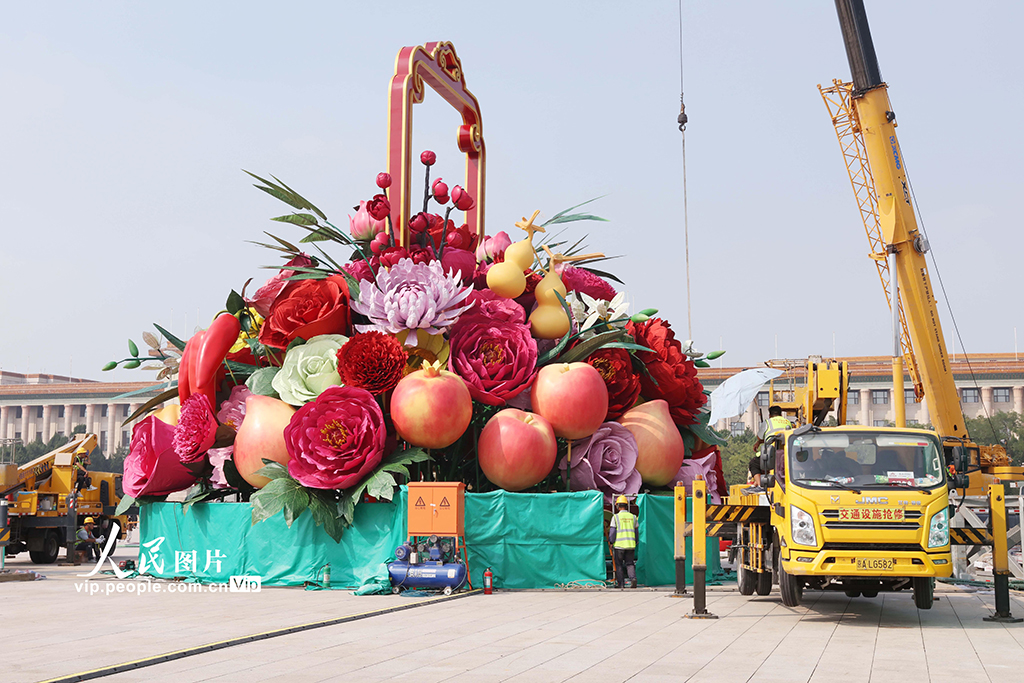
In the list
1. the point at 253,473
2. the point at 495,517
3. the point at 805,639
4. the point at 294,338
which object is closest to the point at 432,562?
the point at 495,517

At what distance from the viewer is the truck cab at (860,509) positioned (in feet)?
41.1

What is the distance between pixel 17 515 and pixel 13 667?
20.4 m

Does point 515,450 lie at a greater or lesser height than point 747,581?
greater

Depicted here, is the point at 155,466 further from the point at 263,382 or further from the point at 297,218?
the point at 297,218

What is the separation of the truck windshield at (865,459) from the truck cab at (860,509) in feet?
0.04

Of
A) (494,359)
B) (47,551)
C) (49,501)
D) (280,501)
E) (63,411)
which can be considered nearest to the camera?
(280,501)

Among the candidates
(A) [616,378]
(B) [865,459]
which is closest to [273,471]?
(A) [616,378]

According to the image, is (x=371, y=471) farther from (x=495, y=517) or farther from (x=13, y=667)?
(x=13, y=667)

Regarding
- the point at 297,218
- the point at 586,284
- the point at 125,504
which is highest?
the point at 297,218

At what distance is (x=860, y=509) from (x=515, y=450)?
6.58 meters

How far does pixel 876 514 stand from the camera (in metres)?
12.6

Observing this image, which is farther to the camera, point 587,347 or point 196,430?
point 587,347

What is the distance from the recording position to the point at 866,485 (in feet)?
42.5

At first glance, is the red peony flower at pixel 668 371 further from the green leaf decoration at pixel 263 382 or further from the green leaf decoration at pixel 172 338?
the green leaf decoration at pixel 172 338
